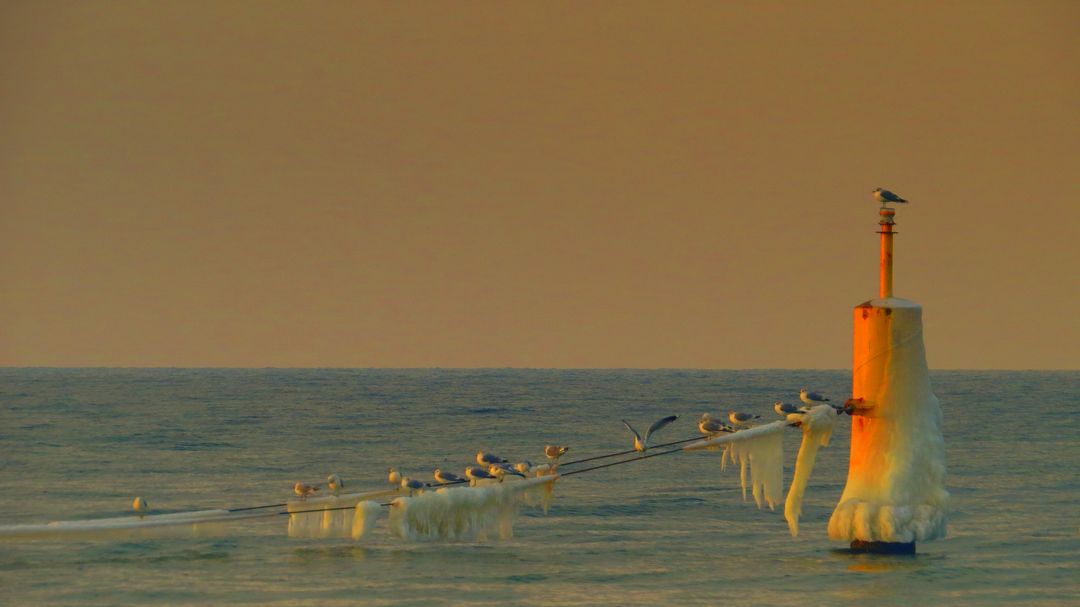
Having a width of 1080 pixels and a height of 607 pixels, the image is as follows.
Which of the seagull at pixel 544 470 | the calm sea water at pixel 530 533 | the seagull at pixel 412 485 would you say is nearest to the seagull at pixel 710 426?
the calm sea water at pixel 530 533

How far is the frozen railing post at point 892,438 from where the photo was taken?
28984mm

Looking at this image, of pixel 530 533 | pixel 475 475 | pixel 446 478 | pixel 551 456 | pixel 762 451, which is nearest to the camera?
pixel 762 451

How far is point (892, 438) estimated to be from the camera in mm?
29078

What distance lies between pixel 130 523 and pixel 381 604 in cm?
527

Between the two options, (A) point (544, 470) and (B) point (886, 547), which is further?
(A) point (544, 470)

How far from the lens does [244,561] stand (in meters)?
35.5

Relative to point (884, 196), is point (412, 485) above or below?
below

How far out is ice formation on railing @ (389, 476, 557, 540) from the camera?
31.0 meters

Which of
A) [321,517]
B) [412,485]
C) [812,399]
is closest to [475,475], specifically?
[412,485]

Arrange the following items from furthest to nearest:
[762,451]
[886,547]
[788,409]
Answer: [788,409]
[762,451]
[886,547]

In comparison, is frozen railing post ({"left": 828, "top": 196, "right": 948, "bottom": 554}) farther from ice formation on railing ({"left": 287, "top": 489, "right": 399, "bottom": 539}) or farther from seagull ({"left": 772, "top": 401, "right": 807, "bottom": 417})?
ice formation on railing ({"left": 287, "top": 489, "right": 399, "bottom": 539})

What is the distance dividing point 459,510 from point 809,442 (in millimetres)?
6885

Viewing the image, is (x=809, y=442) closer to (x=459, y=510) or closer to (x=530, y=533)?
(x=459, y=510)

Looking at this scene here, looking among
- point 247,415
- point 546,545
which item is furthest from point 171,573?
point 247,415
